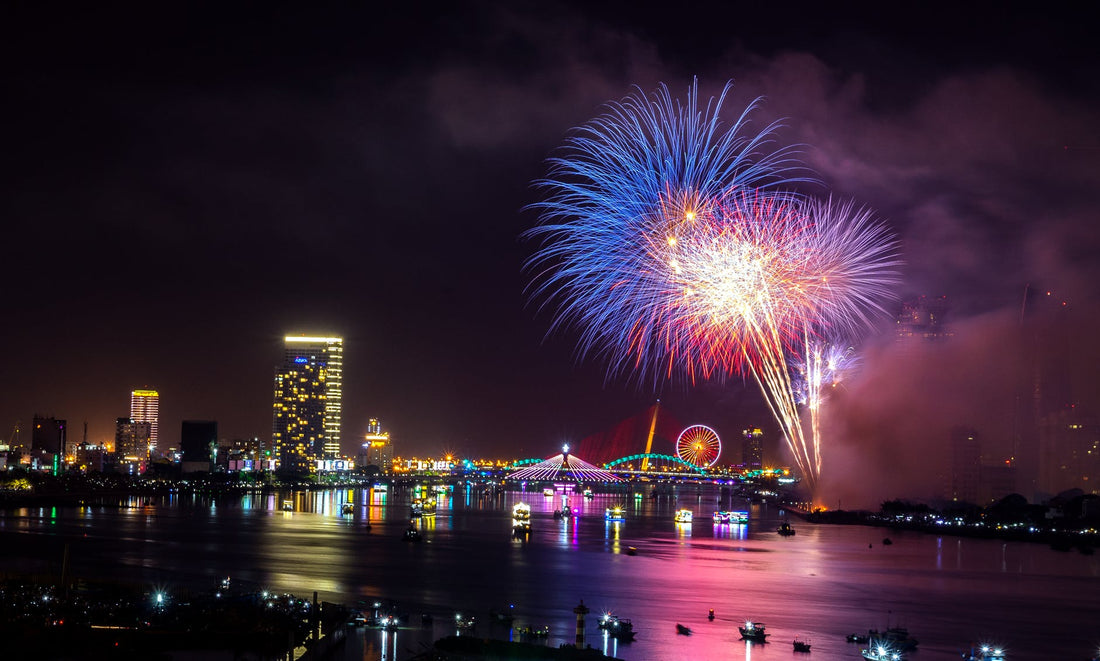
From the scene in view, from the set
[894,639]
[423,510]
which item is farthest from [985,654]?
[423,510]

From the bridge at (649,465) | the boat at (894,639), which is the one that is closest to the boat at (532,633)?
the boat at (894,639)

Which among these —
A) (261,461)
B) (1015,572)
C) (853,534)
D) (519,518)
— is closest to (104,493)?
(261,461)

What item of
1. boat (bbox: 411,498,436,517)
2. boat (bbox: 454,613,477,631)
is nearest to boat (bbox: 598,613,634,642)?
boat (bbox: 454,613,477,631)

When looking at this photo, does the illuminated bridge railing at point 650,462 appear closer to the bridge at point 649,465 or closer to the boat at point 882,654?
the bridge at point 649,465

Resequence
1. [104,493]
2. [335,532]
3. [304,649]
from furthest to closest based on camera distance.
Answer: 1. [104,493]
2. [335,532]
3. [304,649]

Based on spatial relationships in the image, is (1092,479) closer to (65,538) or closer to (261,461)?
(65,538)
